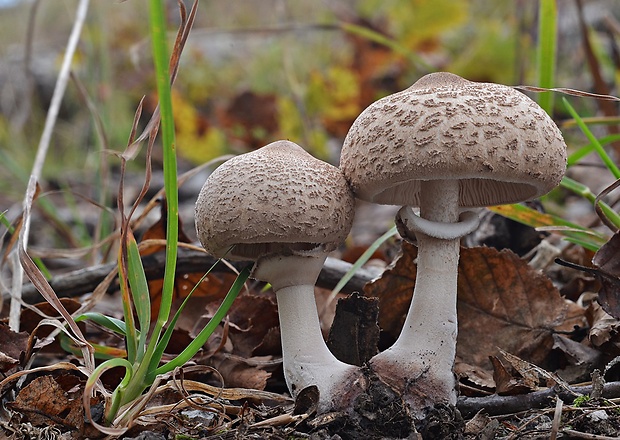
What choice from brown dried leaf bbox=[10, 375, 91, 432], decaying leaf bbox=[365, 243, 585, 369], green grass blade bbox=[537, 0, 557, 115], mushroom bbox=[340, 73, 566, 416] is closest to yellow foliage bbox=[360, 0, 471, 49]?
green grass blade bbox=[537, 0, 557, 115]

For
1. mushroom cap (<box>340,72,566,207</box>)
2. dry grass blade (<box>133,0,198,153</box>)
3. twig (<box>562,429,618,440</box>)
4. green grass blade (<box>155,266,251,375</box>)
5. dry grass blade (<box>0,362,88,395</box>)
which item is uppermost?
dry grass blade (<box>133,0,198,153</box>)

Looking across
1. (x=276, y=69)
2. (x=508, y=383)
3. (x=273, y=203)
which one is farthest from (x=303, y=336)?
(x=276, y=69)

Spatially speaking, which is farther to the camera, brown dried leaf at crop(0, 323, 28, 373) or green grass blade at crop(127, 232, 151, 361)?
brown dried leaf at crop(0, 323, 28, 373)

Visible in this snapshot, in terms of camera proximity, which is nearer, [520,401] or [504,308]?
[520,401]

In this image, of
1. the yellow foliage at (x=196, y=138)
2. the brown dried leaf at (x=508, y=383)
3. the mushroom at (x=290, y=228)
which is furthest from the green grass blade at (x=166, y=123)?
the yellow foliage at (x=196, y=138)

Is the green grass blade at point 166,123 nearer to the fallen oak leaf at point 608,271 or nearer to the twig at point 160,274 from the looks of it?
the twig at point 160,274

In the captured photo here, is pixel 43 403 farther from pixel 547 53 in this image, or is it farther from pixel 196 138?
pixel 196 138

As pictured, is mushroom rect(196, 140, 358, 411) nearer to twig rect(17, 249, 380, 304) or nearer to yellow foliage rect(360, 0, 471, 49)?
twig rect(17, 249, 380, 304)

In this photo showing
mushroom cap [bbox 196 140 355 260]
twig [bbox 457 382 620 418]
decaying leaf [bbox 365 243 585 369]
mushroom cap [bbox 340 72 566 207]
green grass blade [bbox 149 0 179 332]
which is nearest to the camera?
green grass blade [bbox 149 0 179 332]
